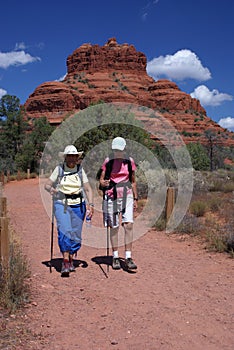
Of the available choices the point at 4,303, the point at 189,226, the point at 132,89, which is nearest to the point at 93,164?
the point at 189,226

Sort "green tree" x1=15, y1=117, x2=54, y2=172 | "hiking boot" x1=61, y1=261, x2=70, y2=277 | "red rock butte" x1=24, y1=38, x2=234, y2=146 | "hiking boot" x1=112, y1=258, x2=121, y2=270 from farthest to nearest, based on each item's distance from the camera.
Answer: "red rock butte" x1=24, y1=38, x2=234, y2=146, "green tree" x1=15, y1=117, x2=54, y2=172, "hiking boot" x1=112, y1=258, x2=121, y2=270, "hiking boot" x1=61, y1=261, x2=70, y2=277

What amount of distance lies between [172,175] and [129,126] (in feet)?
12.2

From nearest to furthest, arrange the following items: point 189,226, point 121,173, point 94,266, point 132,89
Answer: point 121,173 < point 94,266 < point 189,226 < point 132,89

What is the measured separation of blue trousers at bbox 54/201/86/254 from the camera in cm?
565

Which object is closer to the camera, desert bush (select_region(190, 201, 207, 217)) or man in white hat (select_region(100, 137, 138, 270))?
man in white hat (select_region(100, 137, 138, 270))

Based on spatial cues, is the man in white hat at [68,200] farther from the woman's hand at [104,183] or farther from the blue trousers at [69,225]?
the woman's hand at [104,183]

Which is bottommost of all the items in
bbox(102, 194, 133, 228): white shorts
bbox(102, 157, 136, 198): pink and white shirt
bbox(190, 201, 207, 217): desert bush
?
bbox(190, 201, 207, 217): desert bush

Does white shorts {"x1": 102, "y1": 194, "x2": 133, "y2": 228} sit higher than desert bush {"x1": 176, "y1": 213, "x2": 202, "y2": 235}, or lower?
higher

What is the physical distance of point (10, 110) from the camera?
44.2 meters

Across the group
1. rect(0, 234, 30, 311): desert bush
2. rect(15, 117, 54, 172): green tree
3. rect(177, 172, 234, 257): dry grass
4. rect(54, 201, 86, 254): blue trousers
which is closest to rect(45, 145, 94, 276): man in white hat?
rect(54, 201, 86, 254): blue trousers

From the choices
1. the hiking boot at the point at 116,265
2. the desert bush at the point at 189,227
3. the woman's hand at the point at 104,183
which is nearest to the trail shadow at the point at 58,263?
the hiking boot at the point at 116,265

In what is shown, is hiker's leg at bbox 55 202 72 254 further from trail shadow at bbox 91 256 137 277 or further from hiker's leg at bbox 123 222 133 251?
hiker's leg at bbox 123 222 133 251

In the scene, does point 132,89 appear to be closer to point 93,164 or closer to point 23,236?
point 93,164

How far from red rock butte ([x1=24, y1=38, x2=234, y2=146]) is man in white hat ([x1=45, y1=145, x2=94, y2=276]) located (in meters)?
81.1
